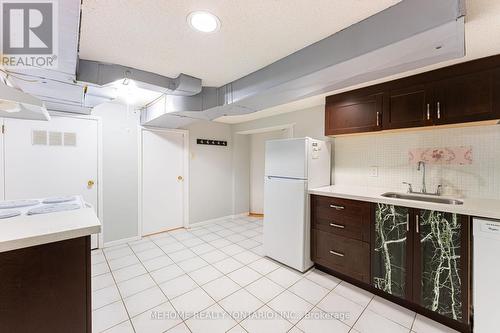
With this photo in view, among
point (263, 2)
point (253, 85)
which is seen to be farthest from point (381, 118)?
point (263, 2)

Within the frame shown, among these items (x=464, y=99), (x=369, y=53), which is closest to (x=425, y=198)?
(x=464, y=99)

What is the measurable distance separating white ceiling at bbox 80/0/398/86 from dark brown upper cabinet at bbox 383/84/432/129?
4.16 feet

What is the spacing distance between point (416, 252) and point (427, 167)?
0.97m

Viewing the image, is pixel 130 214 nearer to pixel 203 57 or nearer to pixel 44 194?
pixel 44 194

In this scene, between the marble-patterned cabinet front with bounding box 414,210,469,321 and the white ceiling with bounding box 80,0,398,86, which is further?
the marble-patterned cabinet front with bounding box 414,210,469,321

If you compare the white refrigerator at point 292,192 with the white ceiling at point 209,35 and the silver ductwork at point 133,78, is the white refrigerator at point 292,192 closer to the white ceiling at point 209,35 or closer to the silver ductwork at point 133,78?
the white ceiling at point 209,35

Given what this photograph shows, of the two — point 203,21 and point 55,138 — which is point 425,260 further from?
point 55,138

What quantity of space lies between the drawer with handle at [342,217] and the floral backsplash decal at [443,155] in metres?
0.86

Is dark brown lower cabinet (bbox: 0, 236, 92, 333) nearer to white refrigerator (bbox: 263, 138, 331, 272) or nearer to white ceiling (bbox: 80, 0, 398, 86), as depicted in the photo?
white ceiling (bbox: 80, 0, 398, 86)

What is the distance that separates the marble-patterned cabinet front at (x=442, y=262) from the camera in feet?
5.16

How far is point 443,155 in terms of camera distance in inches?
83.0

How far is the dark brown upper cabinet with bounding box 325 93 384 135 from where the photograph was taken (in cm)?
229

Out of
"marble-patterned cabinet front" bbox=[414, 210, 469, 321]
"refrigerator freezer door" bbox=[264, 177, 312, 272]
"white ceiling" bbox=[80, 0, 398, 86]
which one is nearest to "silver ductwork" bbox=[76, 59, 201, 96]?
"white ceiling" bbox=[80, 0, 398, 86]

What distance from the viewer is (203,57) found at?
173 cm
